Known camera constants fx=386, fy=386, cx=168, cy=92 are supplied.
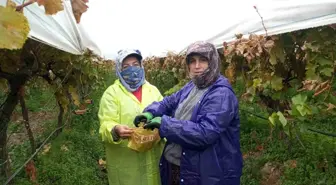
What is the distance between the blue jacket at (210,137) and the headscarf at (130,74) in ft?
2.26

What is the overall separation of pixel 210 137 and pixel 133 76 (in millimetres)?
940

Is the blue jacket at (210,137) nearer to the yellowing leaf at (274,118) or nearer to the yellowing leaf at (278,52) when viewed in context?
the yellowing leaf at (274,118)

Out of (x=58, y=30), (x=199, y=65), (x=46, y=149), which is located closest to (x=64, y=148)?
(x=46, y=149)

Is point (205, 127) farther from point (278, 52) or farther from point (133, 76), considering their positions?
point (278, 52)

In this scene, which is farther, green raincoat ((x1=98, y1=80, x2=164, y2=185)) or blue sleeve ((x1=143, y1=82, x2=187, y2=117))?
green raincoat ((x1=98, y1=80, x2=164, y2=185))

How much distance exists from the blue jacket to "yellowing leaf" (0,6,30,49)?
1262 millimetres

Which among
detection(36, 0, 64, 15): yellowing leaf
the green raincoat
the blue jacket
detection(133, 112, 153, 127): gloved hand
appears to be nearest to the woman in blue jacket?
the blue jacket

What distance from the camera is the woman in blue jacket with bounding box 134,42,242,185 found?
6.80ft

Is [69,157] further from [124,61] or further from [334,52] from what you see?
[334,52]

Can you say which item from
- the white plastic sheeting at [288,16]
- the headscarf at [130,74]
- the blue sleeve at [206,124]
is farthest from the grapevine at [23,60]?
the white plastic sheeting at [288,16]

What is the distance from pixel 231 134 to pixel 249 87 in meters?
1.08

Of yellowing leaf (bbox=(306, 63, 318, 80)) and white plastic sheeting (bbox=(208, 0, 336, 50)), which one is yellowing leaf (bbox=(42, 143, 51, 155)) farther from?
yellowing leaf (bbox=(306, 63, 318, 80))

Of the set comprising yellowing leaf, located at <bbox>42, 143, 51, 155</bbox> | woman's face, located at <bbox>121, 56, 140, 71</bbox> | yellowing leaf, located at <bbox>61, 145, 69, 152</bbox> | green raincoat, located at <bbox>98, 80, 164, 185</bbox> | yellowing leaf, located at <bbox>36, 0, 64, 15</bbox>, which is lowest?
yellowing leaf, located at <bbox>61, 145, 69, 152</bbox>

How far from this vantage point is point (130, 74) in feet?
9.10
